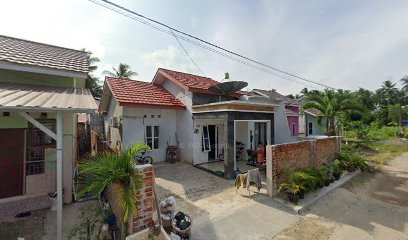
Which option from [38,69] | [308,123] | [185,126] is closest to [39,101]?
[38,69]

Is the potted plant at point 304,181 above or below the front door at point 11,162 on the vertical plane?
below

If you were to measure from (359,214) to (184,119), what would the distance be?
9.17m

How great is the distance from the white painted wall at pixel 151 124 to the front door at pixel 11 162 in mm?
5115

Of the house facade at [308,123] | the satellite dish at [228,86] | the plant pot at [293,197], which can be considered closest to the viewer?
the plant pot at [293,197]

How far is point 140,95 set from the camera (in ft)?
39.0

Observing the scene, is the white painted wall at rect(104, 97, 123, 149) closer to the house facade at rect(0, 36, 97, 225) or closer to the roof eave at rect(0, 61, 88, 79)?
the roof eave at rect(0, 61, 88, 79)

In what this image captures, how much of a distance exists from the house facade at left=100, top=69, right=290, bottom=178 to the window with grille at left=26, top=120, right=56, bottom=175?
13.4 ft

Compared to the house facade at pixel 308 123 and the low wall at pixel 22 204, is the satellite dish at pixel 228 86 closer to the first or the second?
the low wall at pixel 22 204

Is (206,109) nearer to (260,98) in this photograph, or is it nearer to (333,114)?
(260,98)

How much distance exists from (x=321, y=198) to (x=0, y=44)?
44.1ft

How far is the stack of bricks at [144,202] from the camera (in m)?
4.11

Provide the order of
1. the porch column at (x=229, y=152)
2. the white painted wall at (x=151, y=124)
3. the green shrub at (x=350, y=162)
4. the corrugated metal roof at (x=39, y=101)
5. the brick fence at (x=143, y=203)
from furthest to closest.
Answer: the white painted wall at (x=151, y=124)
the green shrub at (x=350, y=162)
the porch column at (x=229, y=152)
the corrugated metal roof at (x=39, y=101)
the brick fence at (x=143, y=203)

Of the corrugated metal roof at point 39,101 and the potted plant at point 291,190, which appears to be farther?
the potted plant at point 291,190

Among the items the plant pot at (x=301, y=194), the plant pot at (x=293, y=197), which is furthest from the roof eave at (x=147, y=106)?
the plant pot at (x=301, y=194)
